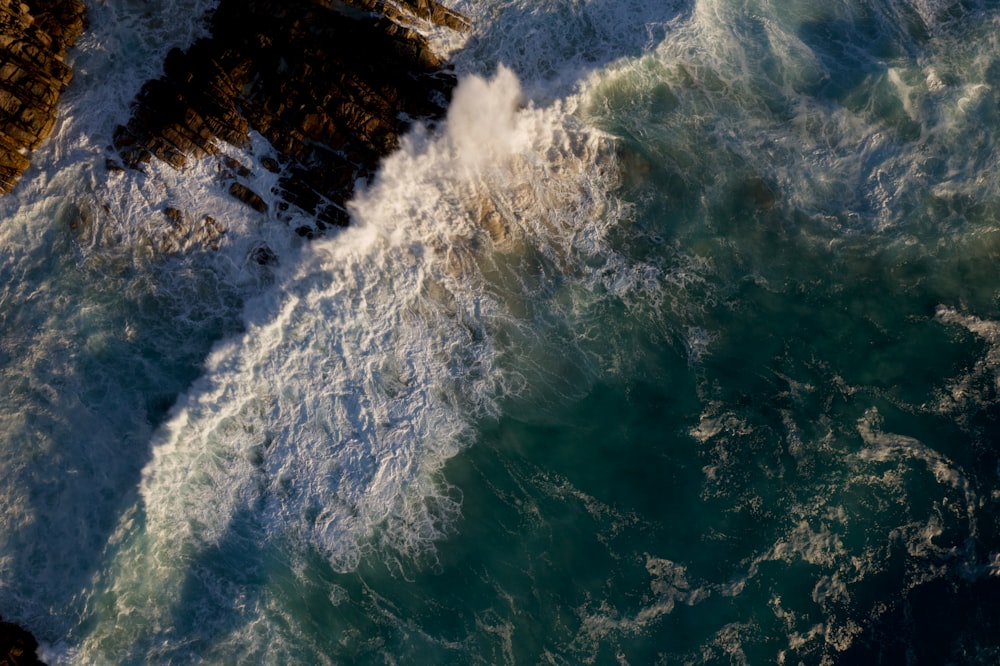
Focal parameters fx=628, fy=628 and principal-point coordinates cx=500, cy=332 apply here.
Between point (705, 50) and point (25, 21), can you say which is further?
point (705, 50)

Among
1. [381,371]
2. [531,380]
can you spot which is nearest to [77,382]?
[381,371]

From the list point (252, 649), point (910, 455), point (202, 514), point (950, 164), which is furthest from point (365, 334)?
point (950, 164)

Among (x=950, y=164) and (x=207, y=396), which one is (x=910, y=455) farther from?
(x=207, y=396)

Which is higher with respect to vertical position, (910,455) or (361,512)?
(910,455)

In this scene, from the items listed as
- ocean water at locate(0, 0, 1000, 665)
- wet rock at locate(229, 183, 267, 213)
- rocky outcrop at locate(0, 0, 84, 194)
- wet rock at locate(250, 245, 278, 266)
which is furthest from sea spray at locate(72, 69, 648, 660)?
rocky outcrop at locate(0, 0, 84, 194)

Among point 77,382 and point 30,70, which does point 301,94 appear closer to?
point 30,70

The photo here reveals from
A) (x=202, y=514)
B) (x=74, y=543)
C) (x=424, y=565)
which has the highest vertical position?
(x=424, y=565)

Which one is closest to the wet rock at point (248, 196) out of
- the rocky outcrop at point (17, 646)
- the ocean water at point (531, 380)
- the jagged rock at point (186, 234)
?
the ocean water at point (531, 380)
